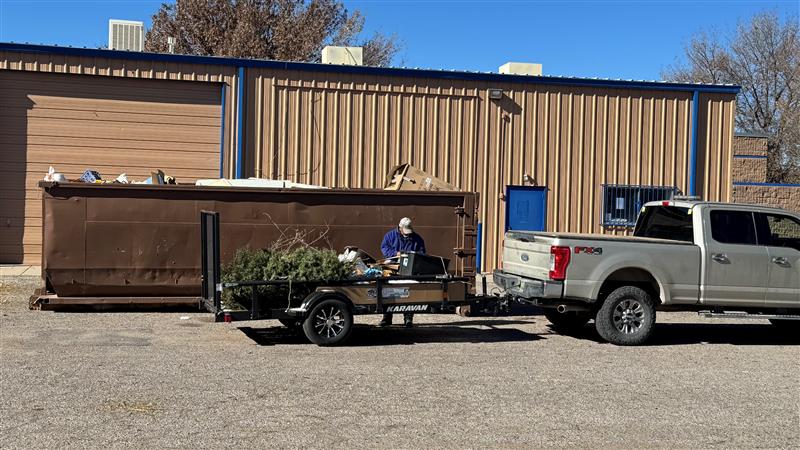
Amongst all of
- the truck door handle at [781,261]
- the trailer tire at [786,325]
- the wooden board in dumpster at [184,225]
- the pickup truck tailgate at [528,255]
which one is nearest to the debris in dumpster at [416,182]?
the wooden board in dumpster at [184,225]

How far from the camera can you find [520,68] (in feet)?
65.4

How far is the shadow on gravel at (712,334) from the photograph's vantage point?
11.7 metres

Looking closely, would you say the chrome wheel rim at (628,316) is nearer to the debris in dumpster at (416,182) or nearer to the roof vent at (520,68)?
the debris in dumpster at (416,182)

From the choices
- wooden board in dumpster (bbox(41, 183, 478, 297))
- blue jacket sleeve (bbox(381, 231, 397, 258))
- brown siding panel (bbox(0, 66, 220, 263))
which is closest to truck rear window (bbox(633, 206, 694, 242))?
wooden board in dumpster (bbox(41, 183, 478, 297))

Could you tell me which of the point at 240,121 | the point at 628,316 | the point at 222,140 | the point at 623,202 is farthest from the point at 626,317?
the point at 222,140

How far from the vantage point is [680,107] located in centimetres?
2006

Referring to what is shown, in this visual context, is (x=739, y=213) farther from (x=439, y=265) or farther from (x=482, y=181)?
(x=482, y=181)

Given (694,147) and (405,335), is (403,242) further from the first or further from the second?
(694,147)

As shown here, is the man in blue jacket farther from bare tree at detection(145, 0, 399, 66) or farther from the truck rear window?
bare tree at detection(145, 0, 399, 66)

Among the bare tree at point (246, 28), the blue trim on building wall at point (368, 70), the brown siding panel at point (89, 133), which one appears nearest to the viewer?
the blue trim on building wall at point (368, 70)

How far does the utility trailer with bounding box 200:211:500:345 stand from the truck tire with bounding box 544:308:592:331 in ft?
5.31

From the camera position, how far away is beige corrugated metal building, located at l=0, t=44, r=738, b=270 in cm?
1692

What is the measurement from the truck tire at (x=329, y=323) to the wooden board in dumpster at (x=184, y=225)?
2.93m

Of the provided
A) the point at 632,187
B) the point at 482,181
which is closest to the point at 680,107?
the point at 632,187
